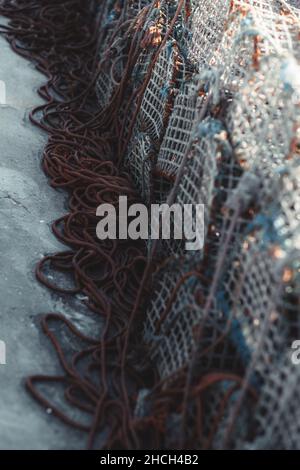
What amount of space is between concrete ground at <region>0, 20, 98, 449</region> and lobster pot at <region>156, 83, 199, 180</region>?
72 centimetres

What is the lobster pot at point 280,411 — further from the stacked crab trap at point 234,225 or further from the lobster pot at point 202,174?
the lobster pot at point 202,174

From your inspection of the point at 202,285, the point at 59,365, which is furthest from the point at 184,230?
the point at 59,365

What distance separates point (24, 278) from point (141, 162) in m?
1.22

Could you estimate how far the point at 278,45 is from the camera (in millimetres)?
2941

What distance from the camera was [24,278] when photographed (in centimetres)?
345

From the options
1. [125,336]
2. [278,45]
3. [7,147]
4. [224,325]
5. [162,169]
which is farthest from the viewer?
[7,147]

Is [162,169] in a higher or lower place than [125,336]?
higher

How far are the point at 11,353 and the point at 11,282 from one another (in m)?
0.50

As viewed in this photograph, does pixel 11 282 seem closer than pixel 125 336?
No

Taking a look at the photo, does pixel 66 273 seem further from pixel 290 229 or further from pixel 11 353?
pixel 290 229

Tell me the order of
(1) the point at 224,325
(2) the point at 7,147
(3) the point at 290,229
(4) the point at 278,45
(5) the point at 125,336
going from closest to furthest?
(3) the point at 290,229 < (1) the point at 224,325 < (4) the point at 278,45 < (5) the point at 125,336 < (2) the point at 7,147

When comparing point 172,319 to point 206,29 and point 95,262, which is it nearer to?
point 95,262

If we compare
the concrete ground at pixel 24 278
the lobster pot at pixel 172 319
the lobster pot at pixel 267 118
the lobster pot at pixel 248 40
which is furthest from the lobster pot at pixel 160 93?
the lobster pot at pixel 172 319

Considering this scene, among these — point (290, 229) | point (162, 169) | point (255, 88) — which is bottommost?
point (162, 169)
